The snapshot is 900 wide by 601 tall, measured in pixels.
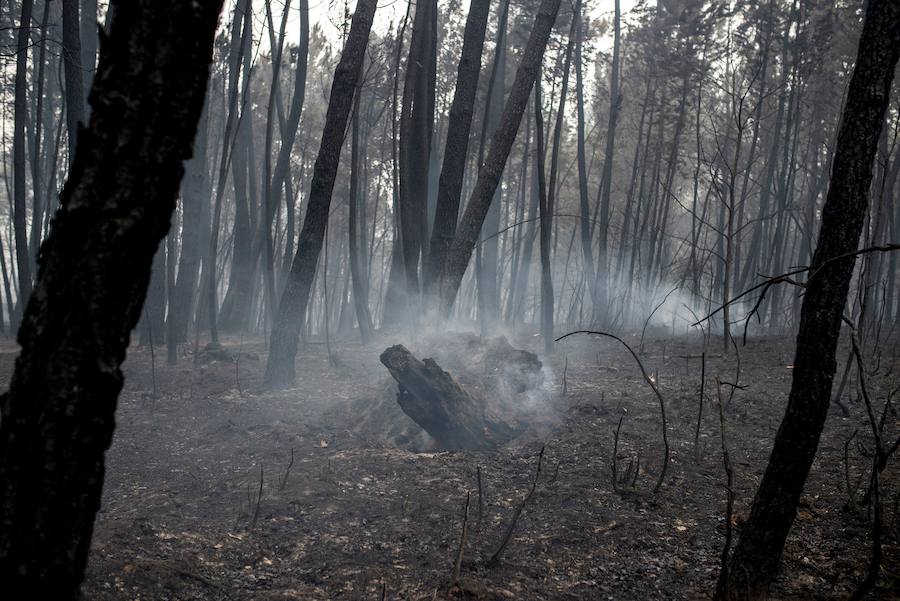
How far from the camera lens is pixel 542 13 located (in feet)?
25.6

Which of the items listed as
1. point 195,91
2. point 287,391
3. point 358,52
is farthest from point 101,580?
point 358,52

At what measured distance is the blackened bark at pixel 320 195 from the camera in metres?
8.12

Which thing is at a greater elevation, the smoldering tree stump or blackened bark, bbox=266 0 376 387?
blackened bark, bbox=266 0 376 387

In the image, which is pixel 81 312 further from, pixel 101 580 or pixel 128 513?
pixel 128 513

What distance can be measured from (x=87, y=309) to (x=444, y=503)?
3634 millimetres

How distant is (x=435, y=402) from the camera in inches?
241

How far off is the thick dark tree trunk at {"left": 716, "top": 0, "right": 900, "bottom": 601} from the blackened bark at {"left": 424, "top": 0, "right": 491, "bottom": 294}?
17.9ft

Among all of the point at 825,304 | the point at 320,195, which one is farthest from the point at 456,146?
the point at 825,304

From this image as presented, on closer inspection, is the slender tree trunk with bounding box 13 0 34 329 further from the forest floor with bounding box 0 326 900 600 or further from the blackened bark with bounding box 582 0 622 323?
the blackened bark with bounding box 582 0 622 323

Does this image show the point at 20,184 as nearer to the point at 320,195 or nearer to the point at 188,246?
the point at 188,246

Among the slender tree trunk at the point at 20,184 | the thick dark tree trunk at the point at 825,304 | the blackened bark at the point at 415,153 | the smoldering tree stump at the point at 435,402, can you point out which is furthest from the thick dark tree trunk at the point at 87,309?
the slender tree trunk at the point at 20,184

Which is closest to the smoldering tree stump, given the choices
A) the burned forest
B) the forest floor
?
the burned forest

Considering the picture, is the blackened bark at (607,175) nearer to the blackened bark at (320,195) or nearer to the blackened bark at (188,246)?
the blackened bark at (320,195)

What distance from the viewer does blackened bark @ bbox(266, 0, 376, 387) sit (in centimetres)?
812
